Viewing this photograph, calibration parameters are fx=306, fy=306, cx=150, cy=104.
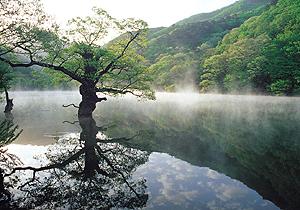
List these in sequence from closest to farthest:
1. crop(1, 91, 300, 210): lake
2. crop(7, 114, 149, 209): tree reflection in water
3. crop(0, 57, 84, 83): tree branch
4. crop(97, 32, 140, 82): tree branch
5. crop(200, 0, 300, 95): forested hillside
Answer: crop(7, 114, 149, 209): tree reflection in water < crop(1, 91, 300, 210): lake < crop(0, 57, 84, 83): tree branch < crop(97, 32, 140, 82): tree branch < crop(200, 0, 300, 95): forested hillside

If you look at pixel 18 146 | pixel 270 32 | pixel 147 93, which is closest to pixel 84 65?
pixel 147 93

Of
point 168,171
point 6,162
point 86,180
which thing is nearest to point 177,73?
point 6,162

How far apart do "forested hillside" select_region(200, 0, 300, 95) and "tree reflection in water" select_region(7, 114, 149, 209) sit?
204 feet

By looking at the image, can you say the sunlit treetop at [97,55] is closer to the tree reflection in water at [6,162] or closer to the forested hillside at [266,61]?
the tree reflection in water at [6,162]

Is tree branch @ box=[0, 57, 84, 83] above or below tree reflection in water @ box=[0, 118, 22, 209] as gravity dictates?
above

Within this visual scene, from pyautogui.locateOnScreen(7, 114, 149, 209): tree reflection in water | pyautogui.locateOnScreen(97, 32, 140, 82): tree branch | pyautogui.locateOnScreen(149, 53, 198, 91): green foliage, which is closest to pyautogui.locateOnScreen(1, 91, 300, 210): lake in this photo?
pyautogui.locateOnScreen(7, 114, 149, 209): tree reflection in water

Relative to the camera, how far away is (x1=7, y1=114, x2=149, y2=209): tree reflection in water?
34.1ft

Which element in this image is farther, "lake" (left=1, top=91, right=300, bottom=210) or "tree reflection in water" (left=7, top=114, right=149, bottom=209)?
"lake" (left=1, top=91, right=300, bottom=210)

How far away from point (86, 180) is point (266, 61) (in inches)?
3053

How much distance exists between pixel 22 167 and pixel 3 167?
2.98 ft

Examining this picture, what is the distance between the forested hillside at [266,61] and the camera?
73.5 metres

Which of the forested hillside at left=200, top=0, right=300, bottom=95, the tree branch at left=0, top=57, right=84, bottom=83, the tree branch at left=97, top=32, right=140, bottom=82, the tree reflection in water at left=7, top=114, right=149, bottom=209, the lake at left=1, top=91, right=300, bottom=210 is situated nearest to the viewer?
the tree reflection in water at left=7, top=114, right=149, bottom=209

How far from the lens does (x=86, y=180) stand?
12.7 meters

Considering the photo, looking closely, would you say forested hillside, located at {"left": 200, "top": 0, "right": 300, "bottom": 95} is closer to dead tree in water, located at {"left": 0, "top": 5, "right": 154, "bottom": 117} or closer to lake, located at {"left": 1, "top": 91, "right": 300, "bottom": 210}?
dead tree in water, located at {"left": 0, "top": 5, "right": 154, "bottom": 117}
